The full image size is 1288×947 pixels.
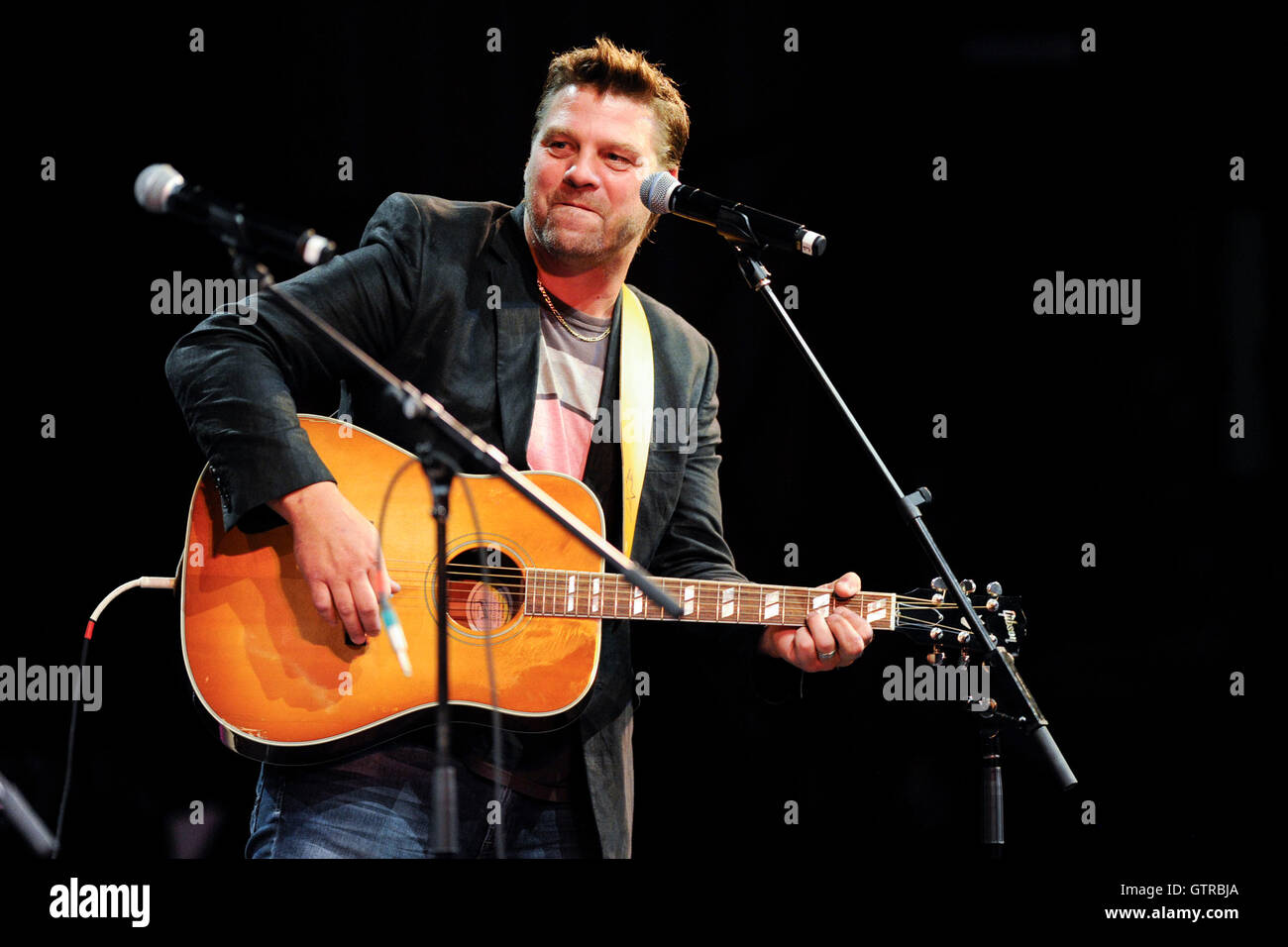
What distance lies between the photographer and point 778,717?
4.03 meters

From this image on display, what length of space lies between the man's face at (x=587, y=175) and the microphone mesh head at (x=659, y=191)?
34 centimetres

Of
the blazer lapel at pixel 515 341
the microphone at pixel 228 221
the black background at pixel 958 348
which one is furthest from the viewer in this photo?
the black background at pixel 958 348

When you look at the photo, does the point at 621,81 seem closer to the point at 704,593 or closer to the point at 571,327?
the point at 571,327

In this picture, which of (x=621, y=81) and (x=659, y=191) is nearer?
(x=659, y=191)

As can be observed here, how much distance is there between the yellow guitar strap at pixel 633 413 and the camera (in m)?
3.21

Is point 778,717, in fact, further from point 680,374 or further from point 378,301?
point 378,301

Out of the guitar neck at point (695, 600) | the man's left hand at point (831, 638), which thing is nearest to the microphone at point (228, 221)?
the guitar neck at point (695, 600)

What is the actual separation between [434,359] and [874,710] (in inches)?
80.5

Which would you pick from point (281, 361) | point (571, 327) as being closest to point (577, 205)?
point (571, 327)

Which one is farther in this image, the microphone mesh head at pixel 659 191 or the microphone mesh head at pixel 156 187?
the microphone mesh head at pixel 659 191

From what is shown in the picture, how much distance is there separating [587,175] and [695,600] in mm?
1200

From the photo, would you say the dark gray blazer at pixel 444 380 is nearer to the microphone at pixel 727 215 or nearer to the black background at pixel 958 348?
the microphone at pixel 727 215

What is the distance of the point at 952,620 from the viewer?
3076 millimetres

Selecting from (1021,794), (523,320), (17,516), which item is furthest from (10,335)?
(1021,794)
